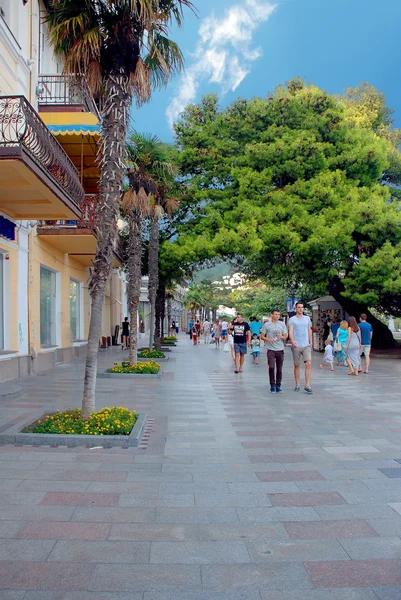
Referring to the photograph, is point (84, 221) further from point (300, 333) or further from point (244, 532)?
point (244, 532)

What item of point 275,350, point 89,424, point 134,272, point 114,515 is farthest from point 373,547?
point 134,272

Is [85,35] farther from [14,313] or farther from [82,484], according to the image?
[14,313]

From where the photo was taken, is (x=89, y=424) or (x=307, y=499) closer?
(x=307, y=499)

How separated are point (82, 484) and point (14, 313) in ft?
29.0

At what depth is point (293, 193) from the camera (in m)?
20.5

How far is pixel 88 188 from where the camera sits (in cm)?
2003

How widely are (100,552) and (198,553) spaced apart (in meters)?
0.67

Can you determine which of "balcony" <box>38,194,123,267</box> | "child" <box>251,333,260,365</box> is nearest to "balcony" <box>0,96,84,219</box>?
"balcony" <box>38,194,123,267</box>

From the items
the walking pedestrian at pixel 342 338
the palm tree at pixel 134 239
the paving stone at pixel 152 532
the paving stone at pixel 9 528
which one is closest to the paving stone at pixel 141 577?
the paving stone at pixel 152 532

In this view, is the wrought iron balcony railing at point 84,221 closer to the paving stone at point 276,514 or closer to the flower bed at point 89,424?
the flower bed at point 89,424

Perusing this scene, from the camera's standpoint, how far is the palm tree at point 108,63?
23.5 ft

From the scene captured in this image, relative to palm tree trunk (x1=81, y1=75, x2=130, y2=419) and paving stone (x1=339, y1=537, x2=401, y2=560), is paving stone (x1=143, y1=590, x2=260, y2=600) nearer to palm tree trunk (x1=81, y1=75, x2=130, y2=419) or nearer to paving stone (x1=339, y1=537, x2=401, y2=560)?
paving stone (x1=339, y1=537, x2=401, y2=560)

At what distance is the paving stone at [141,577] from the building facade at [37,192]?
24.0ft

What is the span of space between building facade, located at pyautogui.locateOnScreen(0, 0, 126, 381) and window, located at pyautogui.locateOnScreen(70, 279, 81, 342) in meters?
1.21
